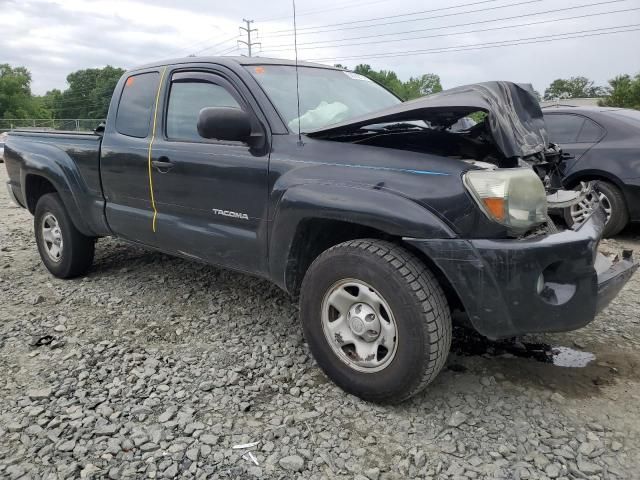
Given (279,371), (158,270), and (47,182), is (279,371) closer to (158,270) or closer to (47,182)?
(158,270)

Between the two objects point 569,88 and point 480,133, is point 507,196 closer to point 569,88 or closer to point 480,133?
point 480,133

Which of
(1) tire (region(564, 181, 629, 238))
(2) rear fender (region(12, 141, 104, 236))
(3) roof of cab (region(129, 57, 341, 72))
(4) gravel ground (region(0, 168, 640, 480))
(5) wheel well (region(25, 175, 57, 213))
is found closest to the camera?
(4) gravel ground (region(0, 168, 640, 480))

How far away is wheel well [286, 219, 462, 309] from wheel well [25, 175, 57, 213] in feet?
9.86

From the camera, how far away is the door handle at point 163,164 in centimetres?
351

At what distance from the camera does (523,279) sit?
7.48 feet

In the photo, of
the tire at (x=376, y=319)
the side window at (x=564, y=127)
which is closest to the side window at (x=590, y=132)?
the side window at (x=564, y=127)

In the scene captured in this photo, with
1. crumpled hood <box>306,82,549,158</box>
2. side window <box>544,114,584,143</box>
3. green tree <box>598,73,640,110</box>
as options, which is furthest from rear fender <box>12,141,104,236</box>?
green tree <box>598,73,640,110</box>

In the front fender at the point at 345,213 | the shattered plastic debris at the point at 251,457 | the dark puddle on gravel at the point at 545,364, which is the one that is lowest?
the shattered plastic debris at the point at 251,457

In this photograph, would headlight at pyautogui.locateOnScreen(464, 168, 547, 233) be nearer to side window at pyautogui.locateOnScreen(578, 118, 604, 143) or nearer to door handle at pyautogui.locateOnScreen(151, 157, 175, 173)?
door handle at pyautogui.locateOnScreen(151, 157, 175, 173)

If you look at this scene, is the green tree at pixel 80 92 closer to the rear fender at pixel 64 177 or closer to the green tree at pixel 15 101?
the green tree at pixel 15 101

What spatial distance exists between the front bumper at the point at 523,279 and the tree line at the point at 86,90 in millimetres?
40762

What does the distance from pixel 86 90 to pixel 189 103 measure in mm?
96329

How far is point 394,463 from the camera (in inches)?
89.0

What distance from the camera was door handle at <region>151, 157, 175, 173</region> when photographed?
351cm
